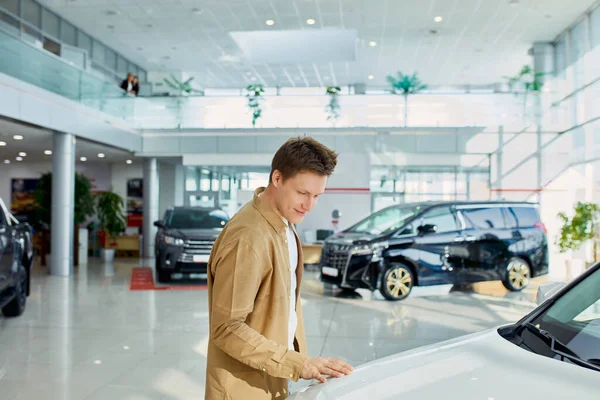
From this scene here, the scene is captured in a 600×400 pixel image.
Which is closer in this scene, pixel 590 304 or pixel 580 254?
pixel 590 304

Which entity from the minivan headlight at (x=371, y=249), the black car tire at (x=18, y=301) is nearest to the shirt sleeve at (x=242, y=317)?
the black car tire at (x=18, y=301)

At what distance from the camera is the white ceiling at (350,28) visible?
16.1 metres

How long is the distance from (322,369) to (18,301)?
23.6ft

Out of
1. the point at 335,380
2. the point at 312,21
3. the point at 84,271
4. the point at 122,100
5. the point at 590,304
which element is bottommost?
the point at 84,271

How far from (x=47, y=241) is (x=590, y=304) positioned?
1673cm

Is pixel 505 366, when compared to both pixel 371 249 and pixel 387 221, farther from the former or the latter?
pixel 387 221

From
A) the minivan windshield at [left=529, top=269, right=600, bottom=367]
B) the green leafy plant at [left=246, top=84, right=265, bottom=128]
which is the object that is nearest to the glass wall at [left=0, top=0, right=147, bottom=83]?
the green leafy plant at [left=246, top=84, right=265, bottom=128]

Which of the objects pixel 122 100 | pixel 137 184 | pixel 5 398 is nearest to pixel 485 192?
pixel 122 100

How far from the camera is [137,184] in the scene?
850 inches

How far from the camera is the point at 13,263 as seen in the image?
7.35 metres

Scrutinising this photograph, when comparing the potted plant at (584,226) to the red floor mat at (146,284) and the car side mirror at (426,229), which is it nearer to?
the car side mirror at (426,229)

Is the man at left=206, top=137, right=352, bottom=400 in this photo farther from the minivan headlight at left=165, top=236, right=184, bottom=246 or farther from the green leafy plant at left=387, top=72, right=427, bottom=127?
the green leafy plant at left=387, top=72, right=427, bottom=127

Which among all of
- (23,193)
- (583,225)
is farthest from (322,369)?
(23,193)

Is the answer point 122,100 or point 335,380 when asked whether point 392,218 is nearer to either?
point 335,380
